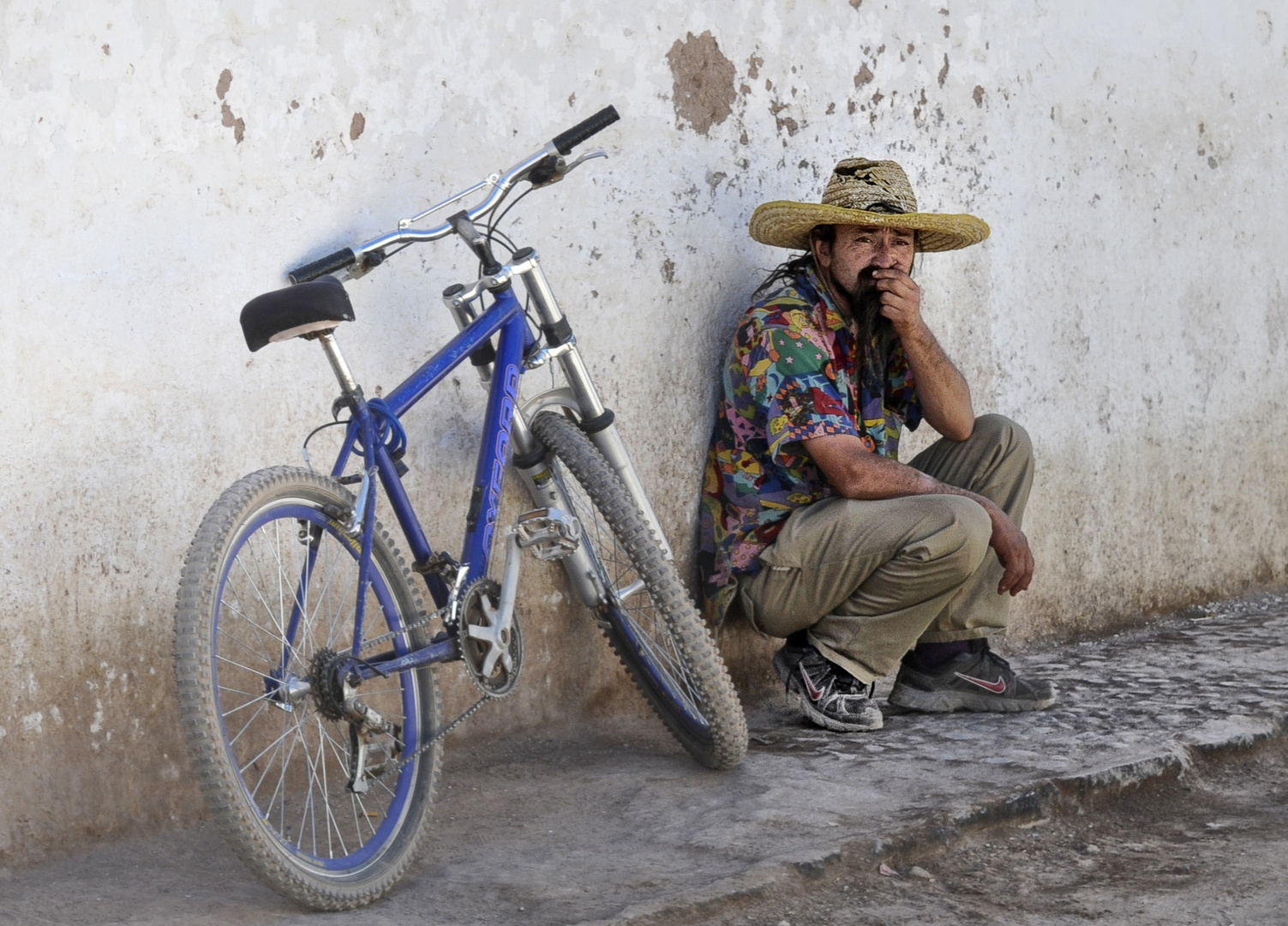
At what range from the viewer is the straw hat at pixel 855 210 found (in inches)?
131

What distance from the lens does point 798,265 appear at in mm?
3484

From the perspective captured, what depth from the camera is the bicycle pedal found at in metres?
2.84

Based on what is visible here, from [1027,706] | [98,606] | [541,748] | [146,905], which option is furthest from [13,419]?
Result: [1027,706]

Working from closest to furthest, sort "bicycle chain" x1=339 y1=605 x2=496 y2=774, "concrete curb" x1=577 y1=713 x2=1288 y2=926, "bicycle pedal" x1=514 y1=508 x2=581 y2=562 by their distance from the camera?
"concrete curb" x1=577 y1=713 x2=1288 y2=926, "bicycle chain" x1=339 y1=605 x2=496 y2=774, "bicycle pedal" x1=514 y1=508 x2=581 y2=562

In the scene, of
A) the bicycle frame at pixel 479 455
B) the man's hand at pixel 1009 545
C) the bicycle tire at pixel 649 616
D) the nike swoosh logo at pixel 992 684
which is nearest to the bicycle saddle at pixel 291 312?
the bicycle frame at pixel 479 455

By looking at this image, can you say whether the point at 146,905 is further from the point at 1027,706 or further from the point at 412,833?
the point at 1027,706

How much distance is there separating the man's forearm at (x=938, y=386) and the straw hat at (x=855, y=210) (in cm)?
27

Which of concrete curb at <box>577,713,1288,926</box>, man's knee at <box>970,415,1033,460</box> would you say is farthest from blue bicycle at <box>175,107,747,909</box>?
man's knee at <box>970,415,1033,460</box>

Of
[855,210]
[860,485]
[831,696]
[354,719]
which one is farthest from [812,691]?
[354,719]

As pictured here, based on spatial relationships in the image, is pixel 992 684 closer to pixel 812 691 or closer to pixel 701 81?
pixel 812 691

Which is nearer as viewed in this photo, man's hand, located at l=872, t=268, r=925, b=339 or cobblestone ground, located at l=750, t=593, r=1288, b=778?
cobblestone ground, located at l=750, t=593, r=1288, b=778

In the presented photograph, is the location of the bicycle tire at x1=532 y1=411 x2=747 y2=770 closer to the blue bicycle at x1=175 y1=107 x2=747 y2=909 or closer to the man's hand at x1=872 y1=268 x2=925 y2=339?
the blue bicycle at x1=175 y1=107 x2=747 y2=909

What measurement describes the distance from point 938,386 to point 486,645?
4.45 feet

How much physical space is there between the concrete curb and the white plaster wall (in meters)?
0.92
